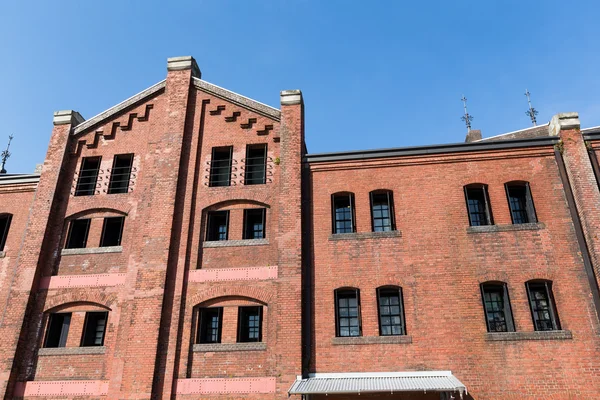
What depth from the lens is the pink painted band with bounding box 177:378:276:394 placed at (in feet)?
43.8

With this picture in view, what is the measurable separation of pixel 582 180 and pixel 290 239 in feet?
31.8

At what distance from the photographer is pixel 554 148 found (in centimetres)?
1577

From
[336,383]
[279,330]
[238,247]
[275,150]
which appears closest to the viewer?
[336,383]

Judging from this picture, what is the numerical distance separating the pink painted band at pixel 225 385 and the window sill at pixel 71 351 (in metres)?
2.93

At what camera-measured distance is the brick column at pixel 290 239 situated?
13516mm

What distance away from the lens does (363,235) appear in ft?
49.9

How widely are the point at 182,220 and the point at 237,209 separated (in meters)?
1.94

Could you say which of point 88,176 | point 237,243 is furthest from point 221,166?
point 88,176

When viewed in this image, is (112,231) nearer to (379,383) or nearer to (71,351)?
(71,351)

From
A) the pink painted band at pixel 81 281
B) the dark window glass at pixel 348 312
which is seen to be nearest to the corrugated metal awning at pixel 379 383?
the dark window glass at pixel 348 312

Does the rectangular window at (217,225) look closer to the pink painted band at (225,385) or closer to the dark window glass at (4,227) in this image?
the pink painted band at (225,385)

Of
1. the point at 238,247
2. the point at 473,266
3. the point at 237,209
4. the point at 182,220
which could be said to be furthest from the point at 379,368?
the point at 182,220

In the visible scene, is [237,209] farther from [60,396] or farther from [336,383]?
[60,396]

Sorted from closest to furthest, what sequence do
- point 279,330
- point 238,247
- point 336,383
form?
point 336,383 → point 279,330 → point 238,247
